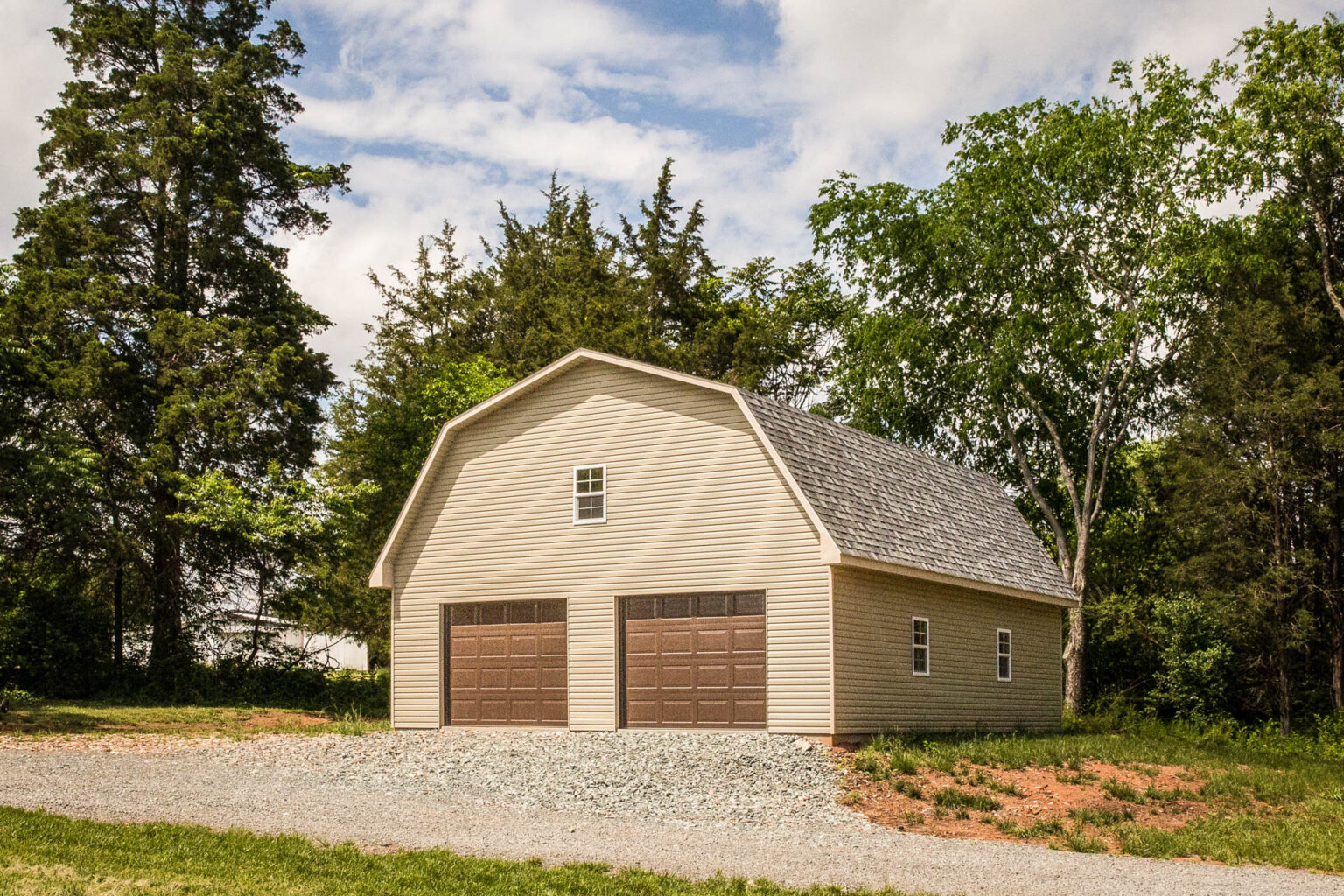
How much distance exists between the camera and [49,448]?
98.0ft

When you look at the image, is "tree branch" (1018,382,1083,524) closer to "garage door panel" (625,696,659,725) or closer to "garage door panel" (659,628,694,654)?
"garage door panel" (659,628,694,654)

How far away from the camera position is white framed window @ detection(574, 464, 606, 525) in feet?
71.3

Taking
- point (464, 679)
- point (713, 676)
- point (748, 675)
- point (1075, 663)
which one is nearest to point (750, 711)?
point (748, 675)

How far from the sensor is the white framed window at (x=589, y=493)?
21719 millimetres

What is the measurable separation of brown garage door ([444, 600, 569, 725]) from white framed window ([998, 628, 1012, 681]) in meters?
8.82

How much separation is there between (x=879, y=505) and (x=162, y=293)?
65.9ft

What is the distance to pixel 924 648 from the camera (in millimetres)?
22047

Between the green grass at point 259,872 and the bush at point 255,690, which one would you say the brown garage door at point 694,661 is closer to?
the green grass at point 259,872

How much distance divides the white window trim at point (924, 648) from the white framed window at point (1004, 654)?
130 inches

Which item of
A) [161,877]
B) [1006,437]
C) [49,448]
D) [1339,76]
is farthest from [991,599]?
[49,448]

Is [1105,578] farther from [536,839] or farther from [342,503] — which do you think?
[536,839]

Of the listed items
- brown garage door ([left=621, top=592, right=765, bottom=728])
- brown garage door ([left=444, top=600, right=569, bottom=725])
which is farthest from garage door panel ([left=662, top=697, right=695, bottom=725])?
brown garage door ([left=444, top=600, right=569, bottom=725])

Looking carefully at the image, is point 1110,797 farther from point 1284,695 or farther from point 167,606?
point 167,606

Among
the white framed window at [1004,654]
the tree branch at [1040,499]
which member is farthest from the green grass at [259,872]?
the tree branch at [1040,499]
